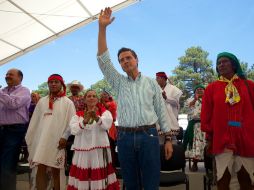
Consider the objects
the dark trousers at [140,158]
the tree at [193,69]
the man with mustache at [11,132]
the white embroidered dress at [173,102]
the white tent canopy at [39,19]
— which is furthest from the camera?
the tree at [193,69]

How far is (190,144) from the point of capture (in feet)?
20.6

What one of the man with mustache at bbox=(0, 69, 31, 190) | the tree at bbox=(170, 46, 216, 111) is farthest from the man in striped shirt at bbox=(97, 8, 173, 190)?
the tree at bbox=(170, 46, 216, 111)

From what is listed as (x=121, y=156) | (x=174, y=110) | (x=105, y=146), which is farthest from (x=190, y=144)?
(x=121, y=156)

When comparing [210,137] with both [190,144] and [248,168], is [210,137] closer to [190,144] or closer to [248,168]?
[248,168]

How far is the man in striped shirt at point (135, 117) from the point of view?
106 inches

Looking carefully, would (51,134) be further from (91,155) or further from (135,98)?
(135,98)

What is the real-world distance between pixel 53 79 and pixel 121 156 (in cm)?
221

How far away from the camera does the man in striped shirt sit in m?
2.69

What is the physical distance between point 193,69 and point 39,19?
28.3 metres

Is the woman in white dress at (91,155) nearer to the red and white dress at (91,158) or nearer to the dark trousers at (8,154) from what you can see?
the red and white dress at (91,158)

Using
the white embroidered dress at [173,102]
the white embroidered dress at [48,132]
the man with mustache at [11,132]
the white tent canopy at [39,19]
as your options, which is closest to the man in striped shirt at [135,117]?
the white embroidered dress at [48,132]

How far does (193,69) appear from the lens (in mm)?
34625

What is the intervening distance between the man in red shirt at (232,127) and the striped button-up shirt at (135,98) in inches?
31.8

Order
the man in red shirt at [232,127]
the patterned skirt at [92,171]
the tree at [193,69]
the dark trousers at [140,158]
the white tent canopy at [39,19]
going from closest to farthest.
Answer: the dark trousers at [140,158] → the man in red shirt at [232,127] → the patterned skirt at [92,171] → the white tent canopy at [39,19] → the tree at [193,69]
